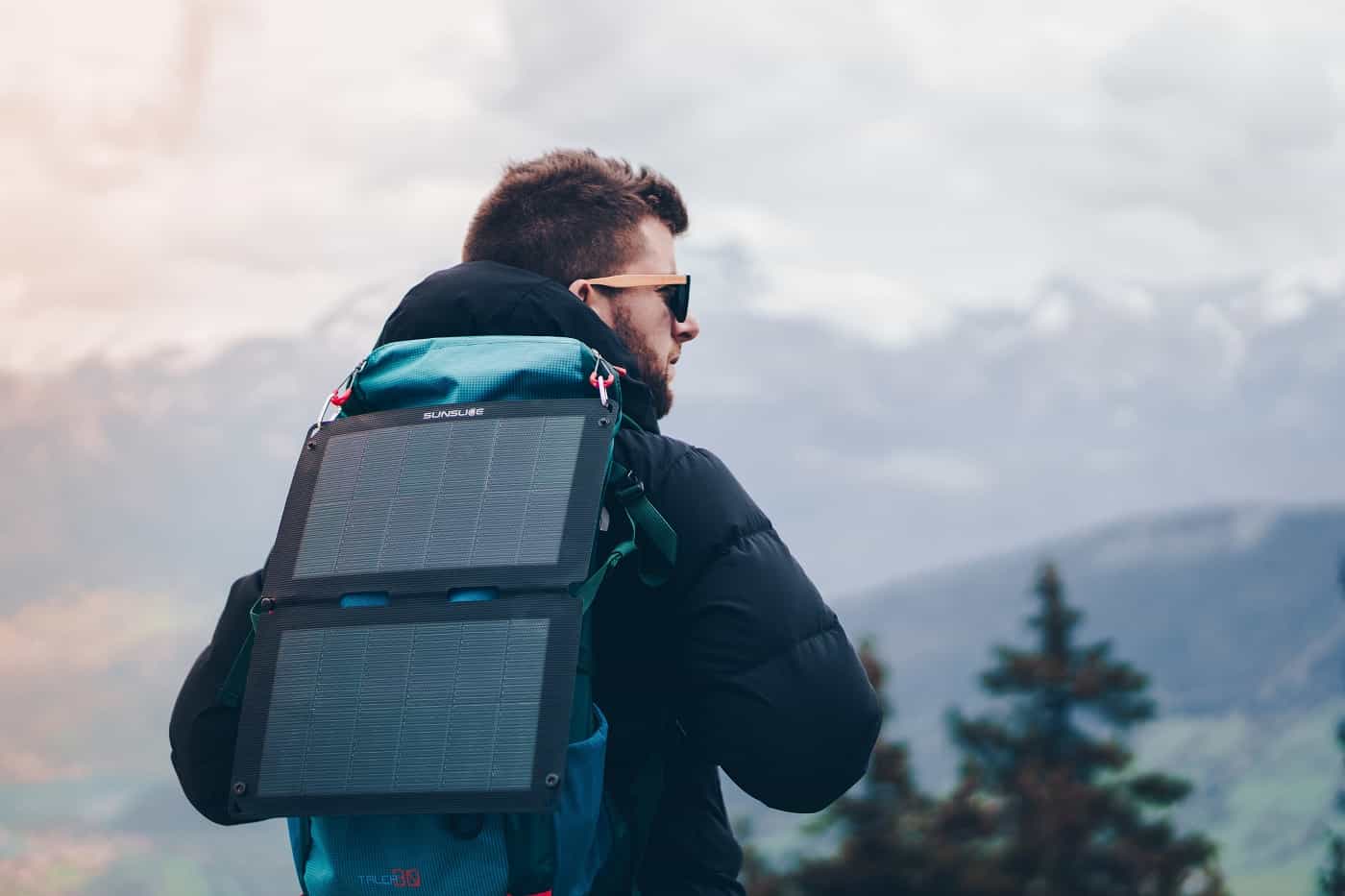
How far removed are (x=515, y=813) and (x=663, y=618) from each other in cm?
56

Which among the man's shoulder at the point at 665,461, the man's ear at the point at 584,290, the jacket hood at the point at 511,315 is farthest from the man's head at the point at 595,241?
the man's shoulder at the point at 665,461

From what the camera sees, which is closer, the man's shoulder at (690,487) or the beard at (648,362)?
the man's shoulder at (690,487)

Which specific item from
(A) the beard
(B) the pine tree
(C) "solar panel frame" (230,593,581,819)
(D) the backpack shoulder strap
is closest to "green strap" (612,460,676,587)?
(D) the backpack shoulder strap

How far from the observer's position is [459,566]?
2977mm

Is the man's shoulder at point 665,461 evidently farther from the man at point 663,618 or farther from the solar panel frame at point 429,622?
the solar panel frame at point 429,622

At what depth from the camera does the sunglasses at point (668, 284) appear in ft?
11.6

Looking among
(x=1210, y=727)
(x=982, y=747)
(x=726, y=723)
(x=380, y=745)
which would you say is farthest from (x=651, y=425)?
(x=1210, y=727)

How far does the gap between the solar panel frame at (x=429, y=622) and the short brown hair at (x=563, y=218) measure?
99cm

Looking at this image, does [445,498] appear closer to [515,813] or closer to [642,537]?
[642,537]

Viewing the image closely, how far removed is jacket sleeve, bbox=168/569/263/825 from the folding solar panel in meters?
0.34

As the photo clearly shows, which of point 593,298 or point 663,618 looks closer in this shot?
point 663,618

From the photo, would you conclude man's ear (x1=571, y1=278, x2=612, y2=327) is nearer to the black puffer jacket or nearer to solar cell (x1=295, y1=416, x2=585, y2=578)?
the black puffer jacket

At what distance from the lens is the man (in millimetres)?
3002

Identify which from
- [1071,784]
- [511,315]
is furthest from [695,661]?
[1071,784]
